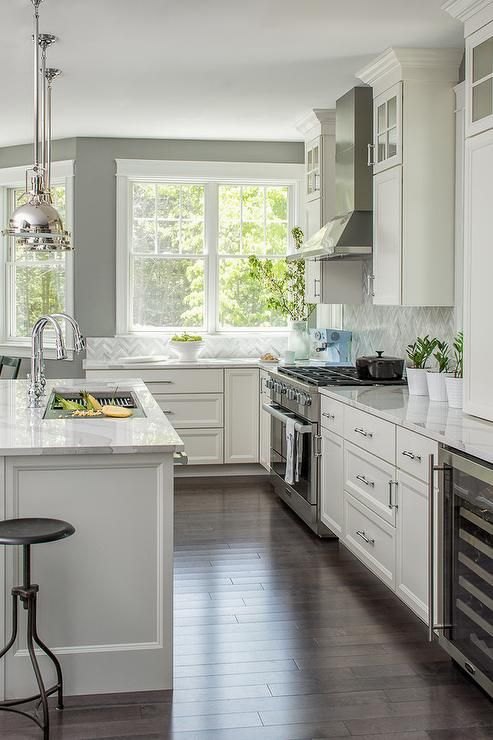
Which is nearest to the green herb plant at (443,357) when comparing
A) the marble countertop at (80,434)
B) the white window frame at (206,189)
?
the marble countertop at (80,434)

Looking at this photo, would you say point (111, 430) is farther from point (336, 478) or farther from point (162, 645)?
point (336, 478)

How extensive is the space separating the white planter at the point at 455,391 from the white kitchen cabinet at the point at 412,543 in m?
0.48

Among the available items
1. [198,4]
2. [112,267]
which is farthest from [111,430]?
[112,267]

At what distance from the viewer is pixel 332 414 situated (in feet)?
15.6

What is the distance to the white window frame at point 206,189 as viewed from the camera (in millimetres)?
7176

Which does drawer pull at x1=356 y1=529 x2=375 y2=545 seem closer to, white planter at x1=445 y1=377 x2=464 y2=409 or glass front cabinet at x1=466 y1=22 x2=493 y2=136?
white planter at x1=445 y1=377 x2=464 y2=409

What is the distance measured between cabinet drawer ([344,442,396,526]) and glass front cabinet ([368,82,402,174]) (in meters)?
1.60

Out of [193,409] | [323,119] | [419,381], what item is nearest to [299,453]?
[419,381]

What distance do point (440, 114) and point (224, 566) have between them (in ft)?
8.65

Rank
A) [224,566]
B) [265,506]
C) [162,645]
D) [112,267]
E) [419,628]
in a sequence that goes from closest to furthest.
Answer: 1. [162,645]
2. [419,628]
3. [224,566]
4. [265,506]
5. [112,267]

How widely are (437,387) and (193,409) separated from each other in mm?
2852

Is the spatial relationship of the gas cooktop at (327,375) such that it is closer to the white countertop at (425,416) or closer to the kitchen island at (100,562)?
the white countertop at (425,416)

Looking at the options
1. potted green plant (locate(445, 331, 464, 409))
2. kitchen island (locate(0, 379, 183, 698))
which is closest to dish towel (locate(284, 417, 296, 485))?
potted green plant (locate(445, 331, 464, 409))

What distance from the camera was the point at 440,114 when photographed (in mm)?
4613
